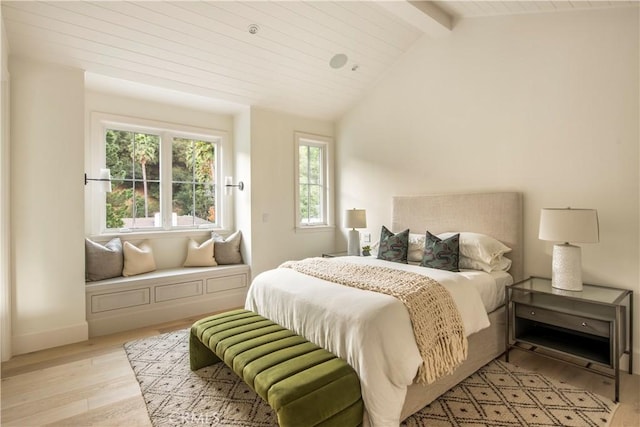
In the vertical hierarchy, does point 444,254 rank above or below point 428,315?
above

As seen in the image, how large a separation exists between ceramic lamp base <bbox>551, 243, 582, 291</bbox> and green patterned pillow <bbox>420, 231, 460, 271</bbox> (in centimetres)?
72

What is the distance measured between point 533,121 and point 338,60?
2.09m

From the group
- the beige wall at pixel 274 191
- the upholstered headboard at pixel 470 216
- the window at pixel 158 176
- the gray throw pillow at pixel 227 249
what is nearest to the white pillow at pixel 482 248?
the upholstered headboard at pixel 470 216

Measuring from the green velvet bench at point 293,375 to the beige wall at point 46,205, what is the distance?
172 cm

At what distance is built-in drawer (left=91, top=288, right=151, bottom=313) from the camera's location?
323 centimetres

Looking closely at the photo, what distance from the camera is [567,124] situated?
2795mm

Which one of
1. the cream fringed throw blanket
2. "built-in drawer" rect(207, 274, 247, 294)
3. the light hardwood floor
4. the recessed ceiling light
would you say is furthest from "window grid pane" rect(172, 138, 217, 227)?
the cream fringed throw blanket

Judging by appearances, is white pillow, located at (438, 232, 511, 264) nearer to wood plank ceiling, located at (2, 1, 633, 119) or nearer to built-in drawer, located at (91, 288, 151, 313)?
wood plank ceiling, located at (2, 1, 633, 119)

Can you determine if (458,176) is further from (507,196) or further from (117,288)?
(117,288)

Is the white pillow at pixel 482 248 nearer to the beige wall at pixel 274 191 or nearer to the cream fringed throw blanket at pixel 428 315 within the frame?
the cream fringed throw blanket at pixel 428 315

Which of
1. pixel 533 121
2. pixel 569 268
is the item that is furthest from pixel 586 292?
pixel 533 121

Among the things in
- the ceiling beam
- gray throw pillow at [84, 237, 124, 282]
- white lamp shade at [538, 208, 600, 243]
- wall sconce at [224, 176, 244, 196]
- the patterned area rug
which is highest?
the ceiling beam

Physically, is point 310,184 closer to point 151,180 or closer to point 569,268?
point 151,180

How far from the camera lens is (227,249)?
4238mm
